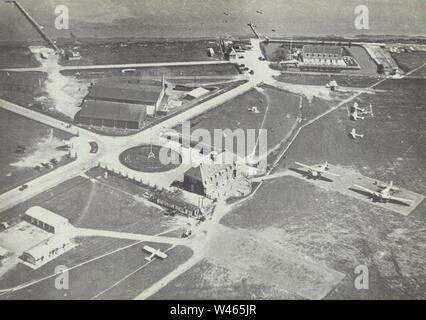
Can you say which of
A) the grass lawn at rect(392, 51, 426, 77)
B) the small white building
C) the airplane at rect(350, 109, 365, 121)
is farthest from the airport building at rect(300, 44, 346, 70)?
the small white building

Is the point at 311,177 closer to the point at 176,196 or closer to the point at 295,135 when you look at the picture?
the point at 295,135

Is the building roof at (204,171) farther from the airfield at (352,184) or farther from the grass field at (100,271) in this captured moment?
the grass field at (100,271)

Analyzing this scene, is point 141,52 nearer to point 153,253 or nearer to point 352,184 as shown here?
point 352,184

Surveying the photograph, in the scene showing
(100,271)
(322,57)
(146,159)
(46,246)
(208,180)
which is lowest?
(100,271)

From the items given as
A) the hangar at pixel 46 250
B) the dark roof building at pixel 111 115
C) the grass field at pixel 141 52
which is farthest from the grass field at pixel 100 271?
the grass field at pixel 141 52

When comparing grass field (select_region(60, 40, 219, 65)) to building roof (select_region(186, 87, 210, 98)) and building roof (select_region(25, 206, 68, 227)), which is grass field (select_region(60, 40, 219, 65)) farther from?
building roof (select_region(25, 206, 68, 227))

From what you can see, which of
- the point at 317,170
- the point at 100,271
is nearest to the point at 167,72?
the point at 317,170
